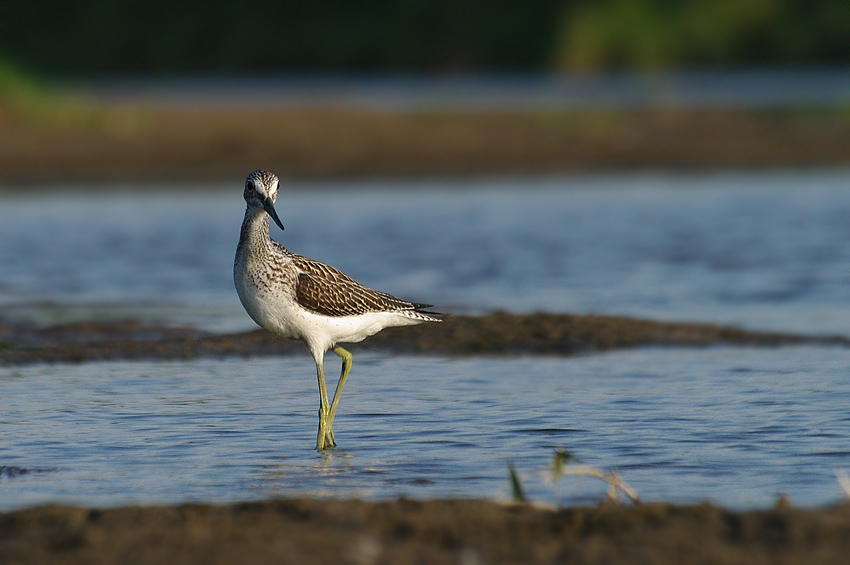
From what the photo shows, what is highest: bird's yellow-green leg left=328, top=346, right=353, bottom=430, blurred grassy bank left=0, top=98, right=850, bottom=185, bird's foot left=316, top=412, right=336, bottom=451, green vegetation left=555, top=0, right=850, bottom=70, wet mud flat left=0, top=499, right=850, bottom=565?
green vegetation left=555, top=0, right=850, bottom=70

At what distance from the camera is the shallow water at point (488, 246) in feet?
47.7

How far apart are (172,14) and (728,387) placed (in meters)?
47.5

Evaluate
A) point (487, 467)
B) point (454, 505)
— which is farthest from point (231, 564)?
point (487, 467)

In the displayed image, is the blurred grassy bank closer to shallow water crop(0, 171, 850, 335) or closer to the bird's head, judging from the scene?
shallow water crop(0, 171, 850, 335)

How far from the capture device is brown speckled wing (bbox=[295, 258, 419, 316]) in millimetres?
8844

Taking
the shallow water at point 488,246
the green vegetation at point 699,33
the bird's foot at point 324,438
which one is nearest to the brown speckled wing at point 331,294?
the bird's foot at point 324,438

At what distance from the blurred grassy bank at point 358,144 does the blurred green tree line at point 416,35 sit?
1043cm

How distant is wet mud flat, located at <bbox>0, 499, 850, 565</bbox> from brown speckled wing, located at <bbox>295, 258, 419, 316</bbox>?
8.06 feet

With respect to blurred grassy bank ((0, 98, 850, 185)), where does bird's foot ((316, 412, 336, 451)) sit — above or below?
below

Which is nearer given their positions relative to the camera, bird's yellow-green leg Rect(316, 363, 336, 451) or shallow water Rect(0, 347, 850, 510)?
shallow water Rect(0, 347, 850, 510)

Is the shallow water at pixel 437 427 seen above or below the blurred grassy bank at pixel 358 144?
below

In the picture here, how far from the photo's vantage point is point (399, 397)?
10172 millimetres

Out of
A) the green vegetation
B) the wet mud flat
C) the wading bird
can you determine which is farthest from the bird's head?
the green vegetation

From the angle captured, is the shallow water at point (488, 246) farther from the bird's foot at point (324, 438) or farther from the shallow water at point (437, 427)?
the bird's foot at point (324, 438)
